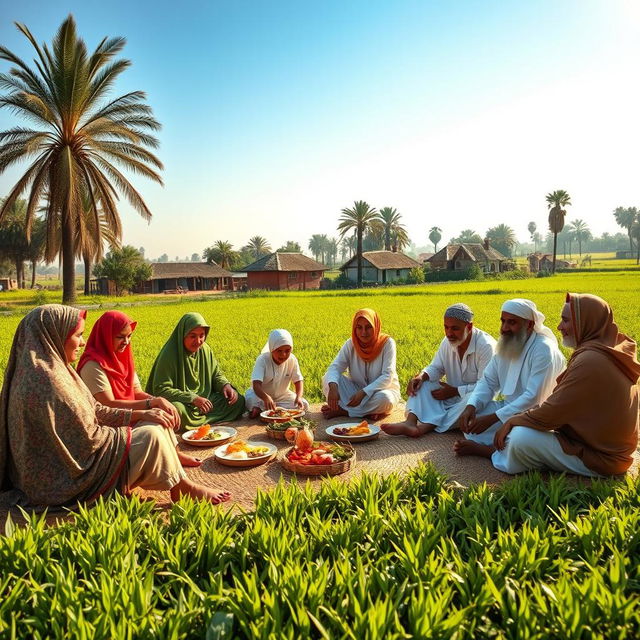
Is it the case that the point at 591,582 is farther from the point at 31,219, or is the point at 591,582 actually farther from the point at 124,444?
Result: the point at 31,219

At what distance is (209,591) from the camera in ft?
7.01

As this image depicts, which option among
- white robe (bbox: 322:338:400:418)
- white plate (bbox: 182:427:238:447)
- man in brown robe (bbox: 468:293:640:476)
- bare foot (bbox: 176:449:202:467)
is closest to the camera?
man in brown robe (bbox: 468:293:640:476)

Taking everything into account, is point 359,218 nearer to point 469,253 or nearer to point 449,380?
point 469,253

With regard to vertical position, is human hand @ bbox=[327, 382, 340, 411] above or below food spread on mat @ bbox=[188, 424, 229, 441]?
above

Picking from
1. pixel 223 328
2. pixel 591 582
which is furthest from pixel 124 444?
→ pixel 223 328

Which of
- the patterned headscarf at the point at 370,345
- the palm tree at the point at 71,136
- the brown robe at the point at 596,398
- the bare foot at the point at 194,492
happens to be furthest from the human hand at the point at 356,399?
the palm tree at the point at 71,136

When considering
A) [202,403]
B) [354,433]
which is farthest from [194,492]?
[354,433]

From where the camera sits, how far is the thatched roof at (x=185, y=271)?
45688 millimetres

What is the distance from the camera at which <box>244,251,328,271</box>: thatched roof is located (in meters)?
42.4

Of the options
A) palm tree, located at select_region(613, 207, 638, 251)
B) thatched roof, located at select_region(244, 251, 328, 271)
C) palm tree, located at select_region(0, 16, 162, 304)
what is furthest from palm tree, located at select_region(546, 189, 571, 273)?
palm tree, located at select_region(613, 207, 638, 251)

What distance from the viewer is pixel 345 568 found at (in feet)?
7.03

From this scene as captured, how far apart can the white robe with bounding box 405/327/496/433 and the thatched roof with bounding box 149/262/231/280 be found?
41678mm

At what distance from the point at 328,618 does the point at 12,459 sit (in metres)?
2.45

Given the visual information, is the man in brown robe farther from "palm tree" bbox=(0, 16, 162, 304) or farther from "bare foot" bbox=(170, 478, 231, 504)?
"palm tree" bbox=(0, 16, 162, 304)
